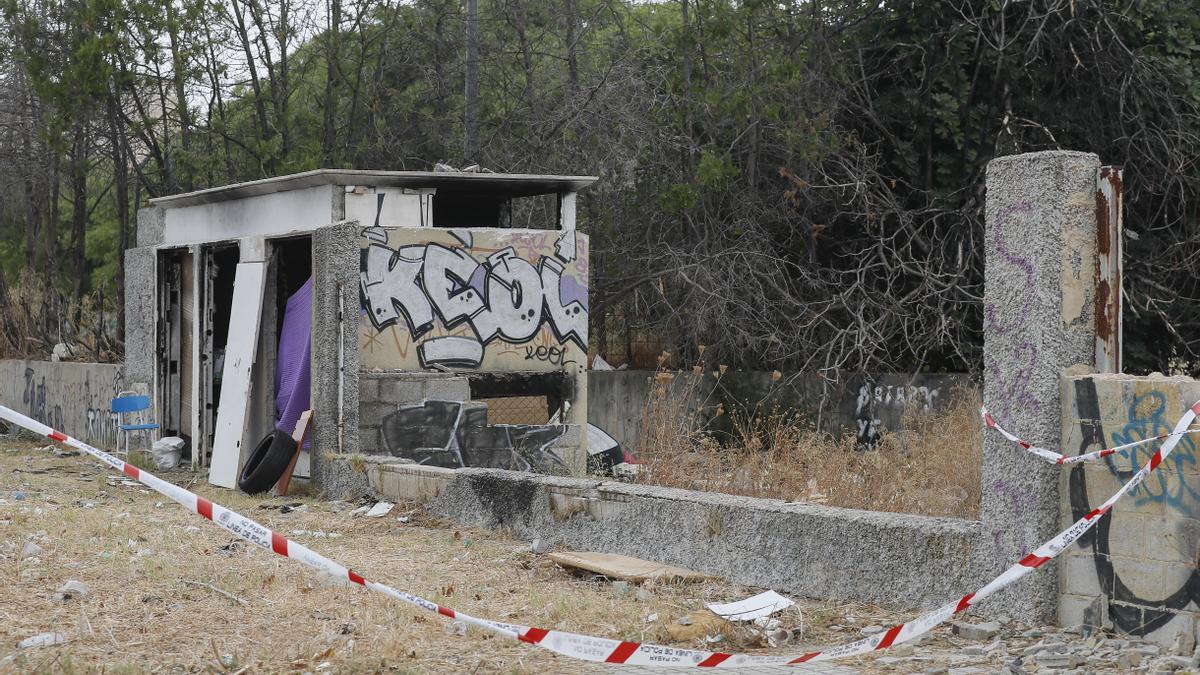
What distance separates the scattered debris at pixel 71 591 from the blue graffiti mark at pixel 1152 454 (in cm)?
537

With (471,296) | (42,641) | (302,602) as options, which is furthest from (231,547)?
(471,296)

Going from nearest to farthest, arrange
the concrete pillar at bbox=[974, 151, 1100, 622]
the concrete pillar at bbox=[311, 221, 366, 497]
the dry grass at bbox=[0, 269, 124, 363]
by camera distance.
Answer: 1. the concrete pillar at bbox=[974, 151, 1100, 622]
2. the concrete pillar at bbox=[311, 221, 366, 497]
3. the dry grass at bbox=[0, 269, 124, 363]

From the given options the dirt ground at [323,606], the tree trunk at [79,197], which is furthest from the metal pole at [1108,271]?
the tree trunk at [79,197]

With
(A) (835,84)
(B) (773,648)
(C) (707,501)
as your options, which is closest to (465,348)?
(C) (707,501)

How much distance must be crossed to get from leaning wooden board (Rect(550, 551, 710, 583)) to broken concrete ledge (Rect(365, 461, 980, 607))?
0.17 metres

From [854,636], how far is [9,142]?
20.6 meters

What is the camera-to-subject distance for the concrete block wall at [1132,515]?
5906 mm

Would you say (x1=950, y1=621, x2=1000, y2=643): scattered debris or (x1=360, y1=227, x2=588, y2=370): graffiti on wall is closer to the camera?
(x1=950, y1=621, x2=1000, y2=643): scattered debris

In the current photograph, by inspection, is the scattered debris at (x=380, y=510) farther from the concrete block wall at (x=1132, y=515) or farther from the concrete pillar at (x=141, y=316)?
the concrete pillar at (x=141, y=316)

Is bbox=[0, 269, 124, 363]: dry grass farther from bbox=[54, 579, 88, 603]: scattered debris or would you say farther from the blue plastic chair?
bbox=[54, 579, 88, 603]: scattered debris

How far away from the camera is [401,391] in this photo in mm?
12352

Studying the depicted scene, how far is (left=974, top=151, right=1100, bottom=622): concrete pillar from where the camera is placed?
649 cm

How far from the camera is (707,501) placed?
8.04 meters

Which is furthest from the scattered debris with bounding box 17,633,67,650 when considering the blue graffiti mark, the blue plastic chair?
the blue plastic chair
